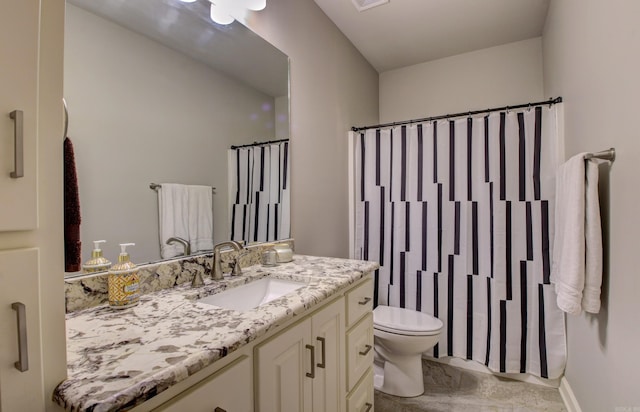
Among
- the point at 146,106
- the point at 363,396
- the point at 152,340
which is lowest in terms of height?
the point at 363,396

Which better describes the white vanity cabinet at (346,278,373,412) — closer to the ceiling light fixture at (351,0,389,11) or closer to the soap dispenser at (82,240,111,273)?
the soap dispenser at (82,240,111,273)

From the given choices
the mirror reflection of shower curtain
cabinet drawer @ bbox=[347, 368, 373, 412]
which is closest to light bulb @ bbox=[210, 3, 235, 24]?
the mirror reflection of shower curtain

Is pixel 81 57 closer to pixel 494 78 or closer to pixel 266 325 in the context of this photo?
pixel 266 325

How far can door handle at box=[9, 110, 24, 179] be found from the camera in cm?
46

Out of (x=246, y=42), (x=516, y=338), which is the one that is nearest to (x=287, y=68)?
(x=246, y=42)

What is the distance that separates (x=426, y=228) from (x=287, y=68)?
1.43 meters

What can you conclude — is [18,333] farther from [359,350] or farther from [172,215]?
[359,350]

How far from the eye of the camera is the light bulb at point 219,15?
1396mm

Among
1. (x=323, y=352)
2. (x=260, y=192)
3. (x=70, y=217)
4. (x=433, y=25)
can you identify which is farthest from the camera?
(x=433, y=25)

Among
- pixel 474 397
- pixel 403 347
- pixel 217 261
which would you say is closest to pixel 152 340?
pixel 217 261

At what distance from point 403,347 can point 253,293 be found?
1048 millimetres

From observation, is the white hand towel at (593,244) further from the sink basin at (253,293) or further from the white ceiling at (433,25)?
the white ceiling at (433,25)

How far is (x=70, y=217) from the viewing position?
654mm

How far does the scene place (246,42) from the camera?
5.09 ft
